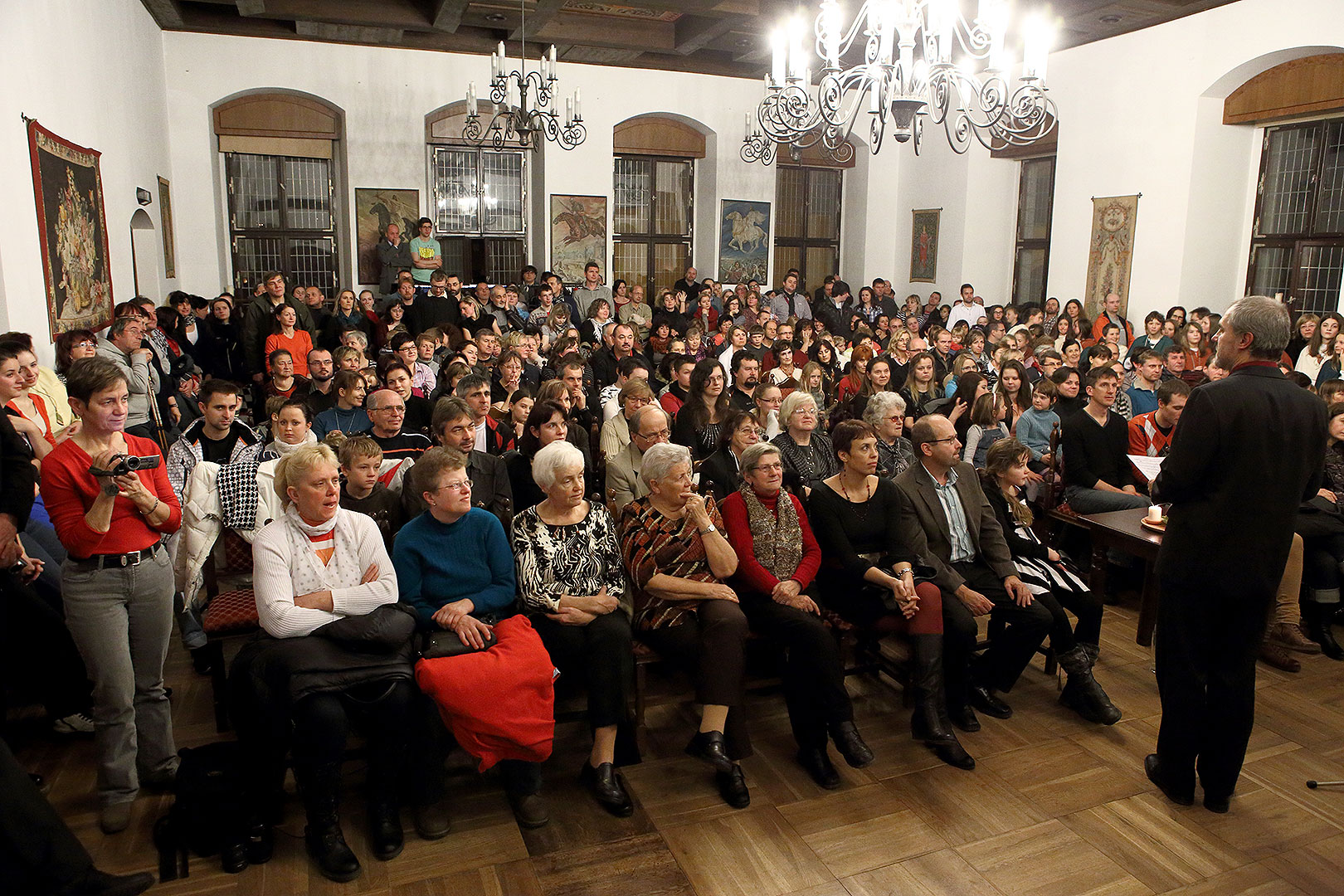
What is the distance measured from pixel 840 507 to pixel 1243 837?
1.83 m

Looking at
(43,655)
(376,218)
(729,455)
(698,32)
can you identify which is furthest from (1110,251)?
(43,655)

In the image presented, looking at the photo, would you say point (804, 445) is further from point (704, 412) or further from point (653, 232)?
point (653, 232)

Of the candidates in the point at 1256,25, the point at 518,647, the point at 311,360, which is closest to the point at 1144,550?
the point at 518,647

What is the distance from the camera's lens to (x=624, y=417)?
5469mm

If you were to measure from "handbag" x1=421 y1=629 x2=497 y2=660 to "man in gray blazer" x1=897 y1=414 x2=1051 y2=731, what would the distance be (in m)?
1.89

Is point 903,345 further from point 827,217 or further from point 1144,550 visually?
point 827,217

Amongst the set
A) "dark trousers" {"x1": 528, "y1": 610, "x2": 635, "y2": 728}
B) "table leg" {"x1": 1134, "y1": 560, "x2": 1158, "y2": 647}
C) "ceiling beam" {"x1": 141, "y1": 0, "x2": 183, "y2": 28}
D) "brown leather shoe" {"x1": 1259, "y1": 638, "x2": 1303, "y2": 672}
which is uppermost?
"ceiling beam" {"x1": 141, "y1": 0, "x2": 183, "y2": 28}

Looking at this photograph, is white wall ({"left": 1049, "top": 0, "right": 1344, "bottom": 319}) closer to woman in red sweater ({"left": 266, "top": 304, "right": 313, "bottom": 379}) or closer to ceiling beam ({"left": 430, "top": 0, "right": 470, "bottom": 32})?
ceiling beam ({"left": 430, "top": 0, "right": 470, "bottom": 32})

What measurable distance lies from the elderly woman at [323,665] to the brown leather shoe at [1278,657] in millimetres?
4015

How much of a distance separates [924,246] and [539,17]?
7.27m

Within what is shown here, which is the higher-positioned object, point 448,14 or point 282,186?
point 448,14

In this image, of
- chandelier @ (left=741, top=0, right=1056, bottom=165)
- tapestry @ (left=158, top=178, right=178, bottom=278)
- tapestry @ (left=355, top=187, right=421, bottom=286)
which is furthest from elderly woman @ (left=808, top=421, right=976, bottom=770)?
tapestry @ (left=355, top=187, right=421, bottom=286)

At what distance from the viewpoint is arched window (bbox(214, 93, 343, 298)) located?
12328mm

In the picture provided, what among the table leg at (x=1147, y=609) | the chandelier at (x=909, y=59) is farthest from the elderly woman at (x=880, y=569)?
the chandelier at (x=909, y=59)
